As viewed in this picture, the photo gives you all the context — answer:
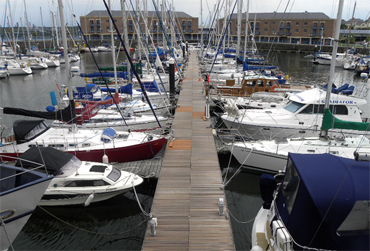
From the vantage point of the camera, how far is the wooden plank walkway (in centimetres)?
756

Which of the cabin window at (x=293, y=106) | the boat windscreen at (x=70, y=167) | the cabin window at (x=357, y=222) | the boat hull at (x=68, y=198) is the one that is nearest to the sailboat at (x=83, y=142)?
the boat windscreen at (x=70, y=167)

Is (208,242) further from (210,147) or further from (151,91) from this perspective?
(151,91)

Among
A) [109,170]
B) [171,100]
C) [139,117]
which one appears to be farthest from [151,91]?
[109,170]

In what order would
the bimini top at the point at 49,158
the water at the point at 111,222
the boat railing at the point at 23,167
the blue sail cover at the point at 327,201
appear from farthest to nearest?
the bimini top at the point at 49,158 < the water at the point at 111,222 < the boat railing at the point at 23,167 < the blue sail cover at the point at 327,201

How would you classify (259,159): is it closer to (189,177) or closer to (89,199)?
(189,177)

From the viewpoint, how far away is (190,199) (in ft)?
30.5

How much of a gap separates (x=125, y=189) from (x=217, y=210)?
4115 mm

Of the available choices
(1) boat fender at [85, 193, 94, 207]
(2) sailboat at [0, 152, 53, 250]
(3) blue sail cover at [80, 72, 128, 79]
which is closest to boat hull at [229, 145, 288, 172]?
(1) boat fender at [85, 193, 94, 207]

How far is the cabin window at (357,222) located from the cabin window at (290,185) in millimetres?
1109

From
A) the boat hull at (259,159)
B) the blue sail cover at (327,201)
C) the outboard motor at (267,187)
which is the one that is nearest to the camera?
the blue sail cover at (327,201)

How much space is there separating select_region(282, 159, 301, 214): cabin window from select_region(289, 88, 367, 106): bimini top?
9581mm

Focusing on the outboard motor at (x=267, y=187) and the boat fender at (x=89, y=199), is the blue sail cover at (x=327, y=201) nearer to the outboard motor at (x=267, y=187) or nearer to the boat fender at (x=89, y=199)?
the outboard motor at (x=267, y=187)

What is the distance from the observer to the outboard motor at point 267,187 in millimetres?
8016

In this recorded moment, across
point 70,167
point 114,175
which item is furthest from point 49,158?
point 114,175
